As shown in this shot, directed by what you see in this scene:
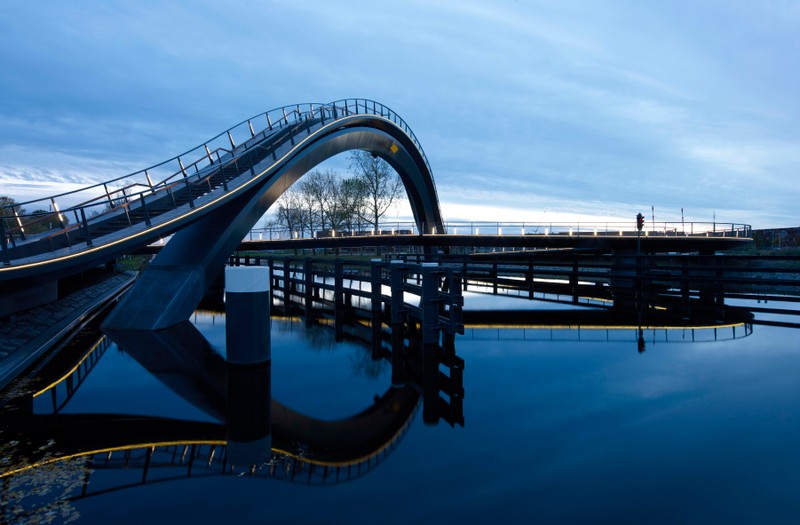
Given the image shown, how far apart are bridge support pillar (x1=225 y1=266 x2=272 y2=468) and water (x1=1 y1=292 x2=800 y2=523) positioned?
37 cm

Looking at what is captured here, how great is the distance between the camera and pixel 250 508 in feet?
15.2

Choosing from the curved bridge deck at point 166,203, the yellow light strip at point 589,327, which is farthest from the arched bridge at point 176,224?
the yellow light strip at point 589,327

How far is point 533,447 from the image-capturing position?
240 inches

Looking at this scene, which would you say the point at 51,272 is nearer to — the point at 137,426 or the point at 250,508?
the point at 137,426

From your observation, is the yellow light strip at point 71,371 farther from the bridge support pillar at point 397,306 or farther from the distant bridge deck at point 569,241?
the distant bridge deck at point 569,241

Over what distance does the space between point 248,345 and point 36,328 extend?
7.46 meters

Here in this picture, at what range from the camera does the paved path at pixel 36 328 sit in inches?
385

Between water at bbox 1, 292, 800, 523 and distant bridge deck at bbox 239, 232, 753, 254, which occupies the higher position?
distant bridge deck at bbox 239, 232, 753, 254

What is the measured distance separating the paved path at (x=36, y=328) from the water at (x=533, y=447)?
1433mm

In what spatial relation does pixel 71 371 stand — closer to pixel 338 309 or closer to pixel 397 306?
pixel 397 306

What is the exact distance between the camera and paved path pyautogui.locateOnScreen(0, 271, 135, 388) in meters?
9.77

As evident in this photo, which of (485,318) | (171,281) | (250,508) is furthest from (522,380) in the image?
(171,281)

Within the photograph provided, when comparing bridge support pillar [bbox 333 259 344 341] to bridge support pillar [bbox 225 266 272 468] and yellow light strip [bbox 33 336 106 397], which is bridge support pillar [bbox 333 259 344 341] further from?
yellow light strip [bbox 33 336 106 397]

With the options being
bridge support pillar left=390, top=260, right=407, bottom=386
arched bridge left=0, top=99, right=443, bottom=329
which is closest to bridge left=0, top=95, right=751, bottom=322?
arched bridge left=0, top=99, right=443, bottom=329
